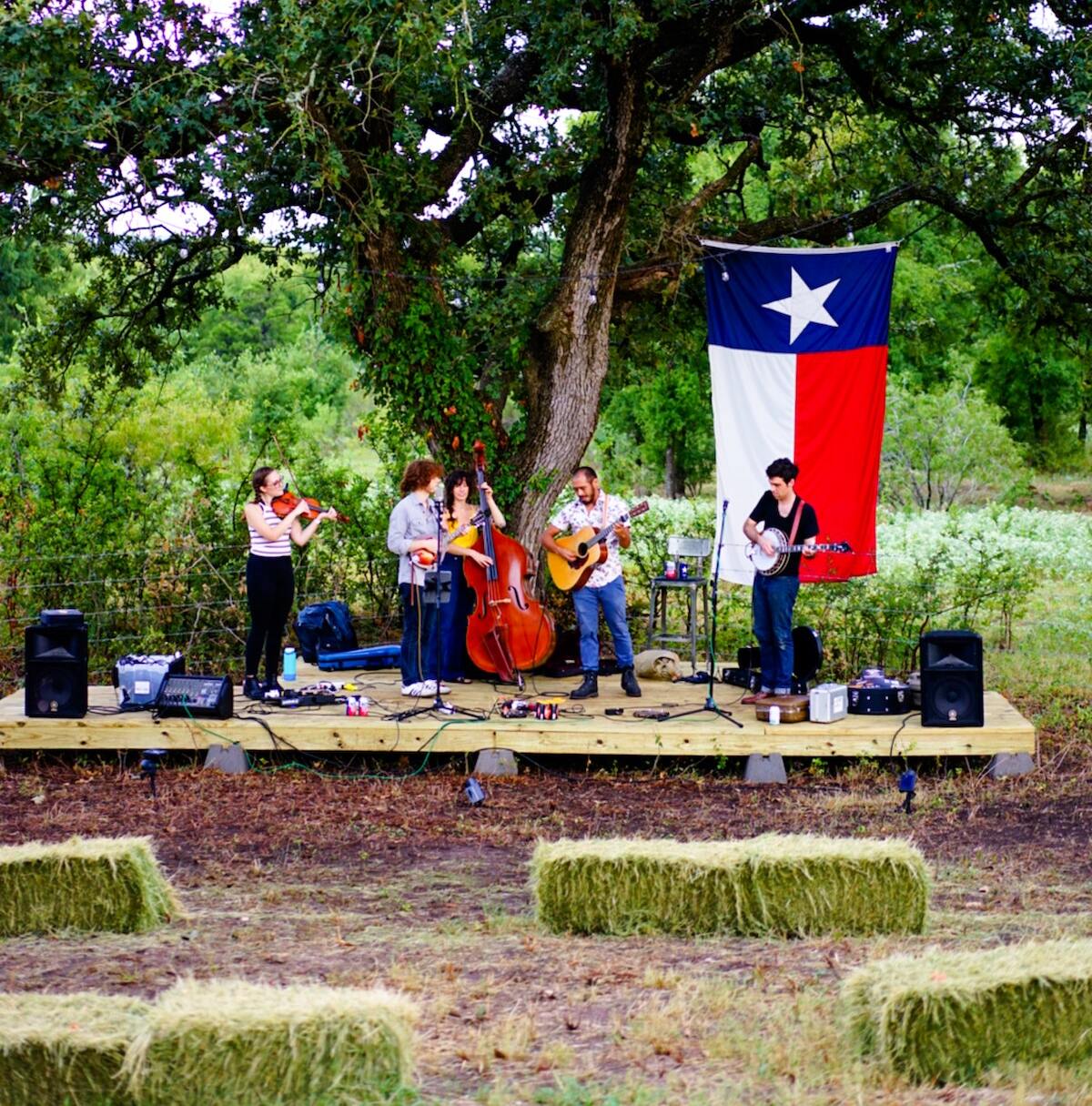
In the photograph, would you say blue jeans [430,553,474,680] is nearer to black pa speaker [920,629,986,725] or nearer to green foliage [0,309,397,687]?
green foliage [0,309,397,687]

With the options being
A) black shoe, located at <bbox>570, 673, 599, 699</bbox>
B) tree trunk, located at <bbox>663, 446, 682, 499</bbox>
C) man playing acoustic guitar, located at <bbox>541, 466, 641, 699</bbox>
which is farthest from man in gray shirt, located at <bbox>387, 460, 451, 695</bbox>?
tree trunk, located at <bbox>663, 446, 682, 499</bbox>

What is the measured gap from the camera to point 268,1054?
3.97 metres

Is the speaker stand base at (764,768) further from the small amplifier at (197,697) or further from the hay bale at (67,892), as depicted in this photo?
the hay bale at (67,892)

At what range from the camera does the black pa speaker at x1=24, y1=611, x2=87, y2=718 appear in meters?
9.78

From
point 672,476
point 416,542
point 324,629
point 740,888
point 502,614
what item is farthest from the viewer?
point 672,476

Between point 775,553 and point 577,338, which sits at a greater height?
point 577,338

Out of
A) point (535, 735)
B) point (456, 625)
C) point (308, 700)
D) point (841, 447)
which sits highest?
point (841, 447)

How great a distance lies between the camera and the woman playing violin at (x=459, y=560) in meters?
10.3

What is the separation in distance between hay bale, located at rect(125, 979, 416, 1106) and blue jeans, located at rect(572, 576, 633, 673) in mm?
6360


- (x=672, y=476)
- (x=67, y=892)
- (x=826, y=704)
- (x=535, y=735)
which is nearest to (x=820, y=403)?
(x=826, y=704)

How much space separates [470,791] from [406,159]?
495 cm

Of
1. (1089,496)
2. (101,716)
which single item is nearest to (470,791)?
(101,716)

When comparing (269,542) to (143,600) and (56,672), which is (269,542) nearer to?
(56,672)

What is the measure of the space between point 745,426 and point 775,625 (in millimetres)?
2652
